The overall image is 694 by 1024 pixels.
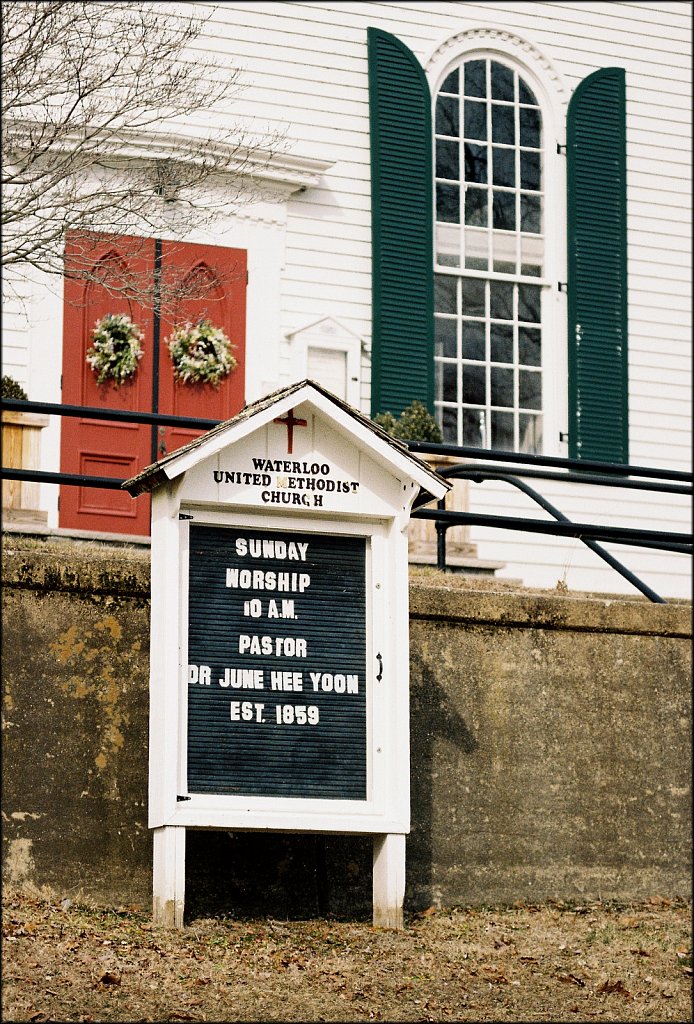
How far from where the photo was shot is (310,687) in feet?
27.8

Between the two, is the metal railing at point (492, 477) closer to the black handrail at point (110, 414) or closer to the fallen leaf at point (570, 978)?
the black handrail at point (110, 414)

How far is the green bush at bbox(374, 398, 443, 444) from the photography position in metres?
13.9

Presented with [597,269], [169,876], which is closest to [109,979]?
[169,876]

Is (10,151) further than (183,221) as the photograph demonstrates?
No

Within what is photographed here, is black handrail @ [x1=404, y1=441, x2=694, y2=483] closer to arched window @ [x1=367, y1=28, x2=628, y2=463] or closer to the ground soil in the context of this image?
the ground soil

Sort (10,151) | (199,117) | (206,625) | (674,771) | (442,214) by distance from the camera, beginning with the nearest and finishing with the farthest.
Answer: (206,625) → (674,771) → (10,151) → (199,117) → (442,214)

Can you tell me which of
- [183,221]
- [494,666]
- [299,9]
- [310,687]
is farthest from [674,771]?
[299,9]

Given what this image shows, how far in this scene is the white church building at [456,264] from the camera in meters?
14.2

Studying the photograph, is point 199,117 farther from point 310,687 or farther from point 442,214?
point 310,687

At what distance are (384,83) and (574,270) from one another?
237 centimetres

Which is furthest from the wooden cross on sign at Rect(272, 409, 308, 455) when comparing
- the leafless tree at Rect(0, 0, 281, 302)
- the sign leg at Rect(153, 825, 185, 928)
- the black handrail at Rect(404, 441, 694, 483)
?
the leafless tree at Rect(0, 0, 281, 302)

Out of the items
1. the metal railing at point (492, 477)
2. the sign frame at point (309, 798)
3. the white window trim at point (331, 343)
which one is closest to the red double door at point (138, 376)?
the white window trim at point (331, 343)

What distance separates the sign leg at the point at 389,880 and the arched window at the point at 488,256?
7.34 metres

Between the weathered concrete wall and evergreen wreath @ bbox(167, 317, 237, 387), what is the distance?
396 cm
